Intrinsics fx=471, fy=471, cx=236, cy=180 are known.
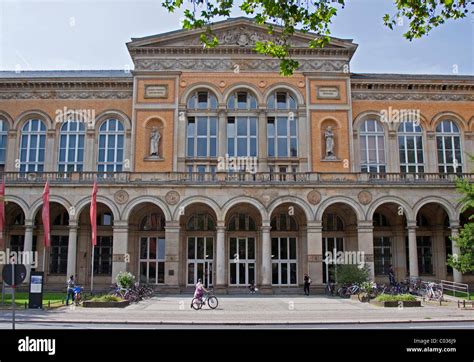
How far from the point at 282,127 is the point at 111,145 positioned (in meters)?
15.2

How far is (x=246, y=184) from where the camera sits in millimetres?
35500

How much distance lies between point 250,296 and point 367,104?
67.1 ft

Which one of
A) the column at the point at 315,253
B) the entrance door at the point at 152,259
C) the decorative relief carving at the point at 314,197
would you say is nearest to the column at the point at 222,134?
the decorative relief carving at the point at 314,197

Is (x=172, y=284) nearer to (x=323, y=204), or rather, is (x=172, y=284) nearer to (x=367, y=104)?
(x=323, y=204)

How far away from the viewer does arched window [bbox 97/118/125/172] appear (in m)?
41.5

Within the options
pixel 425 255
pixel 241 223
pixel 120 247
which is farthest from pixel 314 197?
pixel 120 247

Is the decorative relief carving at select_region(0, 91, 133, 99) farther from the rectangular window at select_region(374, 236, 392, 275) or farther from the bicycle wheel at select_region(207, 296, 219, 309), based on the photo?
the rectangular window at select_region(374, 236, 392, 275)

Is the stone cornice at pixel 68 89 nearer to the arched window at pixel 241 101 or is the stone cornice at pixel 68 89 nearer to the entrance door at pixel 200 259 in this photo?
the arched window at pixel 241 101

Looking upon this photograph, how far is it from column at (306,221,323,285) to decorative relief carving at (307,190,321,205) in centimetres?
155

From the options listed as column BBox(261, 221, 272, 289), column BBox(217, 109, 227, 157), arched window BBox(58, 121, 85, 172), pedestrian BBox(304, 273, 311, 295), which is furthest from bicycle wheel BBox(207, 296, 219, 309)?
arched window BBox(58, 121, 85, 172)

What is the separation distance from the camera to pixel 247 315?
20719mm
